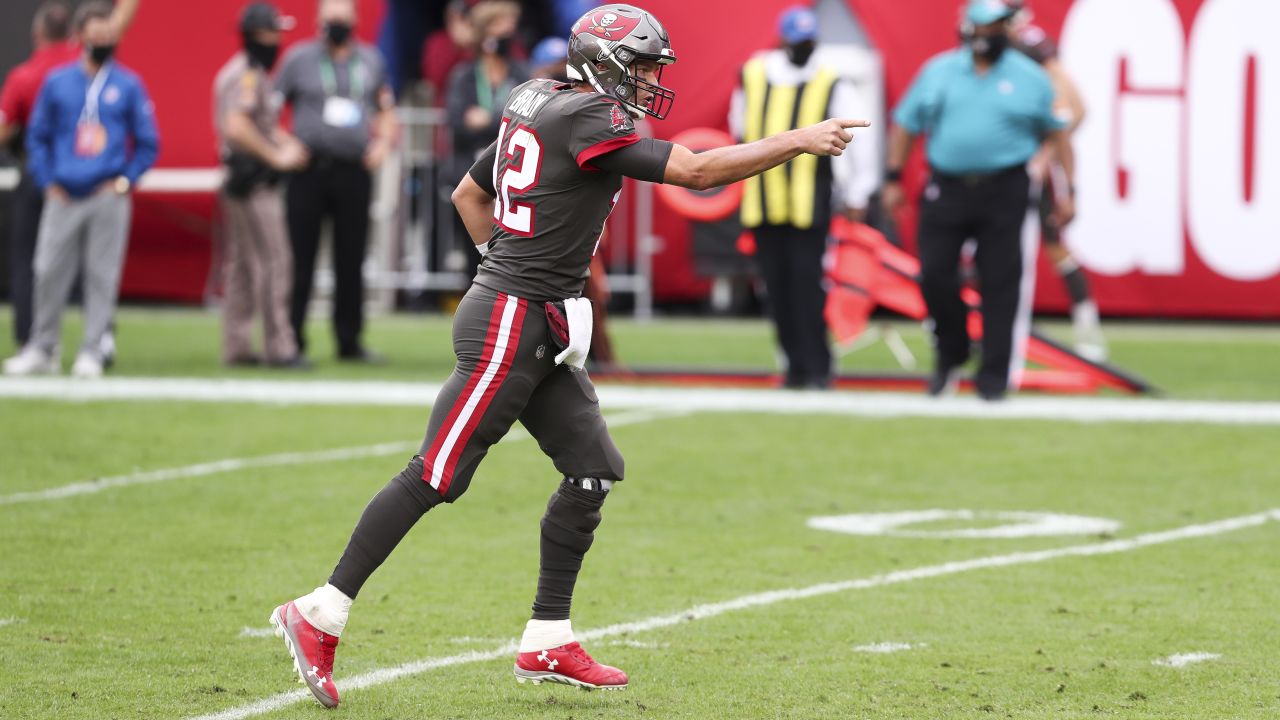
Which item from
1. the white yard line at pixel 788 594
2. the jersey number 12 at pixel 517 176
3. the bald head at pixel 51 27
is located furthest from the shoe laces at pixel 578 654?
the bald head at pixel 51 27

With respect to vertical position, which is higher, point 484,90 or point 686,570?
point 484,90

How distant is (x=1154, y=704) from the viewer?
4609 millimetres

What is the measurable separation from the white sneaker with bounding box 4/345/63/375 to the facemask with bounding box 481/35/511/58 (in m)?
3.60

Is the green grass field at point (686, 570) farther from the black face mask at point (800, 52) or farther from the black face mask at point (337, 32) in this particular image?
the black face mask at point (337, 32)

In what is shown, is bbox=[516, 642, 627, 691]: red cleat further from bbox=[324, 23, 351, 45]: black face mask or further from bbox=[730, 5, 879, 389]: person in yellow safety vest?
bbox=[324, 23, 351, 45]: black face mask

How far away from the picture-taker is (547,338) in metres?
4.90

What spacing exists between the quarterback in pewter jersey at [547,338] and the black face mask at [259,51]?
8.19 m

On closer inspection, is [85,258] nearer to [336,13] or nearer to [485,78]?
[336,13]

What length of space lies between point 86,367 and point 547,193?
7813 millimetres

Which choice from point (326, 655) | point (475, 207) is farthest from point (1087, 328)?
point (326, 655)

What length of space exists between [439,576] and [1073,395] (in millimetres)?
6516

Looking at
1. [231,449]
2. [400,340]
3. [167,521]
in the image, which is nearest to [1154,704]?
[167,521]

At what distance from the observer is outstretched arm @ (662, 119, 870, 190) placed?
4574 millimetres

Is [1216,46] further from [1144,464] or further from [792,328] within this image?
[1144,464]
